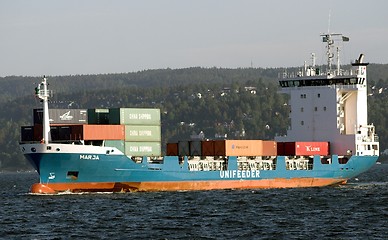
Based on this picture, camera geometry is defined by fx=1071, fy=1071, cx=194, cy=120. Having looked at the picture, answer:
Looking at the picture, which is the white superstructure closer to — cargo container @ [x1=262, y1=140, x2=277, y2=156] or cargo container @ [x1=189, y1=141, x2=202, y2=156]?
cargo container @ [x1=262, y1=140, x2=277, y2=156]

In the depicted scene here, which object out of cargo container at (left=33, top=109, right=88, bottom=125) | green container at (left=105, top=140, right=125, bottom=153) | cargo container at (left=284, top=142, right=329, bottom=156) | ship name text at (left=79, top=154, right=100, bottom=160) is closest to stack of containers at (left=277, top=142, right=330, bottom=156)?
cargo container at (left=284, top=142, right=329, bottom=156)

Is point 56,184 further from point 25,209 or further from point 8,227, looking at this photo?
point 8,227

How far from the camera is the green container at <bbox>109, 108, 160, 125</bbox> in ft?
211

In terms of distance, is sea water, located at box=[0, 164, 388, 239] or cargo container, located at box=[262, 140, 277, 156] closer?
sea water, located at box=[0, 164, 388, 239]

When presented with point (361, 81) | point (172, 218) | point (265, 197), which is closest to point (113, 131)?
point (265, 197)

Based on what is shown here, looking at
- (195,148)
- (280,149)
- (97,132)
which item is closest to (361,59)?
(280,149)

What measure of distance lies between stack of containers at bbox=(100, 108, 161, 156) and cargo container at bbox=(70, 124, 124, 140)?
0.35 meters

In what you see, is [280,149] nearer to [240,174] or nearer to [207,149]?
[240,174]

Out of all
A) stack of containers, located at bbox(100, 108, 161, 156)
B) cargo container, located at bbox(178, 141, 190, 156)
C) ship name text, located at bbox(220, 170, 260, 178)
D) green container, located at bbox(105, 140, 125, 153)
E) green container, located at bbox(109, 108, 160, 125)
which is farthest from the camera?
ship name text, located at bbox(220, 170, 260, 178)

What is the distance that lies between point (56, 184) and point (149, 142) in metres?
6.53

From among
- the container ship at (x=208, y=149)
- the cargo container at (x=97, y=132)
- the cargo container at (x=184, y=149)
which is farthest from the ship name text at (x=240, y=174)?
the cargo container at (x=97, y=132)

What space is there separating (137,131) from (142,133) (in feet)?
1.32

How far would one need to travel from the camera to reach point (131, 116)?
64688 mm

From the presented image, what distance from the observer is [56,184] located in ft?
205
